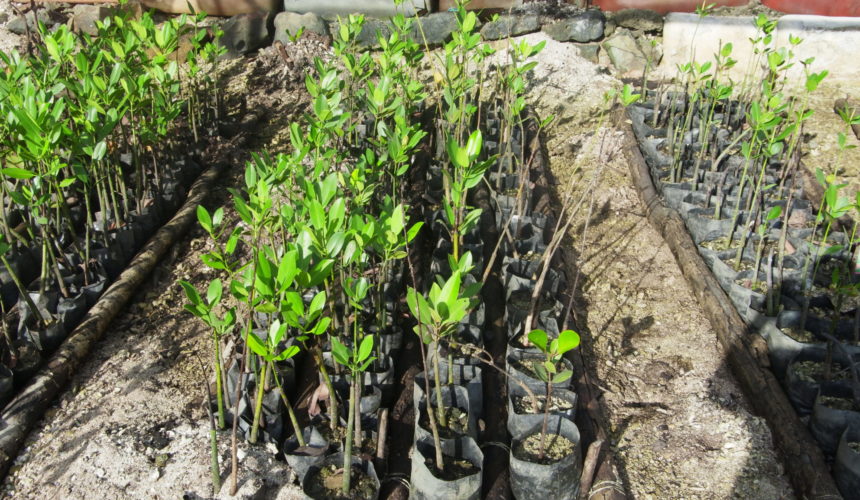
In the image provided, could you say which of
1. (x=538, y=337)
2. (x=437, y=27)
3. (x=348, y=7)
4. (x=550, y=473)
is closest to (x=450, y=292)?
(x=538, y=337)

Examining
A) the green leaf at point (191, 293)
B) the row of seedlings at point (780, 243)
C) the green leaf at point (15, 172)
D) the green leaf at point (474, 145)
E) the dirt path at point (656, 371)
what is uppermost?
the green leaf at point (474, 145)

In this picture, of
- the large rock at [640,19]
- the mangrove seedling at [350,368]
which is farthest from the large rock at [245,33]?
the mangrove seedling at [350,368]

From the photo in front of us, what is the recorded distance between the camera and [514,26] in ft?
20.2

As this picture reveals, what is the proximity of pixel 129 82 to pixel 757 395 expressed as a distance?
292 cm

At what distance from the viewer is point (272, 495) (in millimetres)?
2129

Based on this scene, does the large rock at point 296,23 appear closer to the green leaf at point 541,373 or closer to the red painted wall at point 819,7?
the red painted wall at point 819,7

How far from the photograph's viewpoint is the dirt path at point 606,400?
7.20ft

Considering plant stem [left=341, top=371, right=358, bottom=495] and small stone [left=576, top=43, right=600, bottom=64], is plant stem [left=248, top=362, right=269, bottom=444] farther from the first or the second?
small stone [left=576, top=43, right=600, bottom=64]

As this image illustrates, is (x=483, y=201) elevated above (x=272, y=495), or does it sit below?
above

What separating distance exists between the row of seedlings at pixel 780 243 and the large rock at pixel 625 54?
1.18 m

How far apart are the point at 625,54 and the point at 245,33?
123 inches

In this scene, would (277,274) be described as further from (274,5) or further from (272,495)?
(274,5)

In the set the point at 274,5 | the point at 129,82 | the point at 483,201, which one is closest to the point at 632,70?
the point at 483,201

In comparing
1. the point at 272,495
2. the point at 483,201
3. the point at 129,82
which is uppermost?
the point at 129,82
